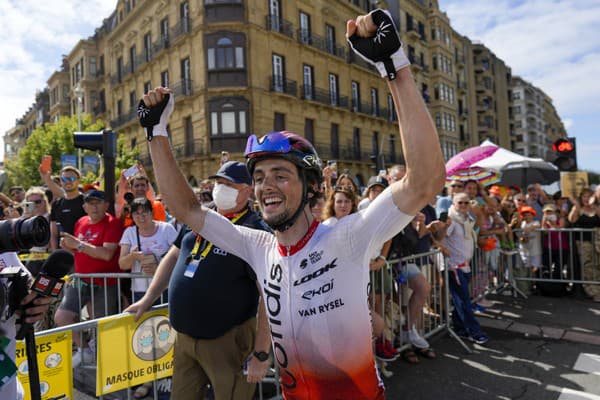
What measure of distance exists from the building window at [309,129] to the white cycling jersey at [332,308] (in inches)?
1029

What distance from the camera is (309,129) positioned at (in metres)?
27.9

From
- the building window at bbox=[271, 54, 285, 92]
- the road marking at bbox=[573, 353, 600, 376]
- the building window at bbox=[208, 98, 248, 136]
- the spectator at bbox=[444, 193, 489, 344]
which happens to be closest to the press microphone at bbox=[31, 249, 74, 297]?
the spectator at bbox=[444, 193, 489, 344]

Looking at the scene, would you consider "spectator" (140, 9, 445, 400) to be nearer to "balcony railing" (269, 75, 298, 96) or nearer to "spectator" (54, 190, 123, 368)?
"spectator" (54, 190, 123, 368)

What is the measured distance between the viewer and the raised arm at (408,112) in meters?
1.47

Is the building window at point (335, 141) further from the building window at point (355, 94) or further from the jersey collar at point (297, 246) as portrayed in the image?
the jersey collar at point (297, 246)

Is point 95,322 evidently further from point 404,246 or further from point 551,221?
point 551,221

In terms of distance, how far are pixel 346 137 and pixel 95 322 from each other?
2864 centimetres

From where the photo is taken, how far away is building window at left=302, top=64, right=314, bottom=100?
2725cm

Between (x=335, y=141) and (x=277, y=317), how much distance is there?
28472 millimetres

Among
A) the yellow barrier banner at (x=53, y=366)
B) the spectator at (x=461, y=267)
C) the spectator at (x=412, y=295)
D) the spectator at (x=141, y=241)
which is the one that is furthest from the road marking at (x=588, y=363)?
the yellow barrier banner at (x=53, y=366)

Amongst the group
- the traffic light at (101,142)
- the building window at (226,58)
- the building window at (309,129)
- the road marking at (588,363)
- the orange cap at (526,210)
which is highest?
the building window at (226,58)

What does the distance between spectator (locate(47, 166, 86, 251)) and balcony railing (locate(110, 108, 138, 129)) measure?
1079 inches

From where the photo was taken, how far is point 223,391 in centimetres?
257

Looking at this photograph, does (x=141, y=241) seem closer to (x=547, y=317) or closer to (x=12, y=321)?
(x=12, y=321)
